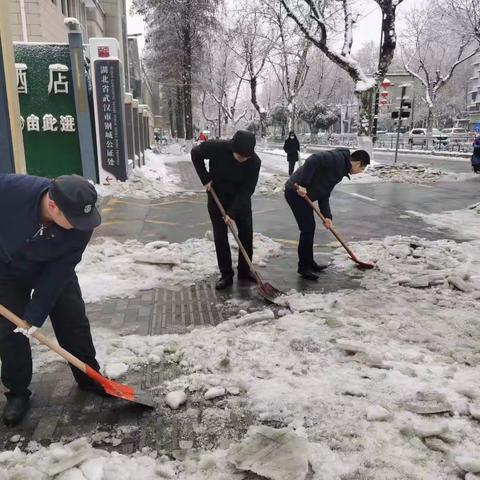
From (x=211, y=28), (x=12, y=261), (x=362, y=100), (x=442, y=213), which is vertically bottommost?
(x=442, y=213)

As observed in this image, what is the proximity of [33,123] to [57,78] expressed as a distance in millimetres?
1142

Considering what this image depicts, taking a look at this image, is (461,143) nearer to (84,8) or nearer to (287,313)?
(84,8)

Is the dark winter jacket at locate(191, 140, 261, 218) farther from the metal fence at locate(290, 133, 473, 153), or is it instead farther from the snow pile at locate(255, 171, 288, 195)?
the metal fence at locate(290, 133, 473, 153)

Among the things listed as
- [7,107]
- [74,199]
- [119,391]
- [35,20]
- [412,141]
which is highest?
[35,20]

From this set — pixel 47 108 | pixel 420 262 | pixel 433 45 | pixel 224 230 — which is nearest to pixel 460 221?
pixel 420 262

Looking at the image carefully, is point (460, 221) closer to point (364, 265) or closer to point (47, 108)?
point (364, 265)

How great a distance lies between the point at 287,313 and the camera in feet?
13.5

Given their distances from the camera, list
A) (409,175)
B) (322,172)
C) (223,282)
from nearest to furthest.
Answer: (223,282), (322,172), (409,175)

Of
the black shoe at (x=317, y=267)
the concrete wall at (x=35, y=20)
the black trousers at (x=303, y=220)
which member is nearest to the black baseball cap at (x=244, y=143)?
the black trousers at (x=303, y=220)

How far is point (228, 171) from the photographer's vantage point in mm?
4645

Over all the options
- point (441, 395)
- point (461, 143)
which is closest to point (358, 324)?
point (441, 395)

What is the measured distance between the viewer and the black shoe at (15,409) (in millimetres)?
2604

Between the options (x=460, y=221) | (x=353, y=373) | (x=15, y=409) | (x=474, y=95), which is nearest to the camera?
(x=15, y=409)

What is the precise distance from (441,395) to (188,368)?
1.52m
